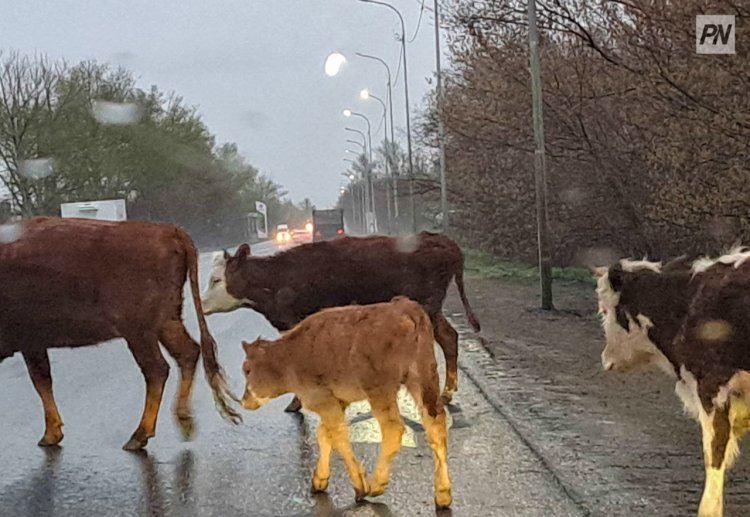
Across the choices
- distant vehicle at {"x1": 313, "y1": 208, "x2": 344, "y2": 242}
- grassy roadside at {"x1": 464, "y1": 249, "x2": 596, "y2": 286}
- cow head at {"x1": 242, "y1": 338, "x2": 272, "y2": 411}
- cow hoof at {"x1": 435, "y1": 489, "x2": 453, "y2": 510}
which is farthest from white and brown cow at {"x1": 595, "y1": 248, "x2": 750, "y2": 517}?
distant vehicle at {"x1": 313, "y1": 208, "x2": 344, "y2": 242}

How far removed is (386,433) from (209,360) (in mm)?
2664

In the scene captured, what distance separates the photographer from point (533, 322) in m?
16.7

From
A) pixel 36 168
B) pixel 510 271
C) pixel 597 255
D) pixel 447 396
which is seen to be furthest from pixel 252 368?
pixel 36 168

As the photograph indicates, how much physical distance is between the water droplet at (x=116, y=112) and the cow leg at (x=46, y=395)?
35624 mm

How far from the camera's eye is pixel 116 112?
153 ft

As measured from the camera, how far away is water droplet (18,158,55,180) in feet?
112

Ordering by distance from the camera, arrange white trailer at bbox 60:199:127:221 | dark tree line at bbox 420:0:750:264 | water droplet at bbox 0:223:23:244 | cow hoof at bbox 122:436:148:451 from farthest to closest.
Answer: white trailer at bbox 60:199:127:221
dark tree line at bbox 420:0:750:264
water droplet at bbox 0:223:23:244
cow hoof at bbox 122:436:148:451

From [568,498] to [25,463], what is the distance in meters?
4.06

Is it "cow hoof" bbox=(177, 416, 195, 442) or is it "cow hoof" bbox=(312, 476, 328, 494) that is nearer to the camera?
"cow hoof" bbox=(312, 476, 328, 494)

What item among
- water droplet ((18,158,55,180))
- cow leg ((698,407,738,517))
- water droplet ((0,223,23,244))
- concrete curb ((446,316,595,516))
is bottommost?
concrete curb ((446,316,595,516))

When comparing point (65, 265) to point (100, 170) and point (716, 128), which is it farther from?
point (100, 170)

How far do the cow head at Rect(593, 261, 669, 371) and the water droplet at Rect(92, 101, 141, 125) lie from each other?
126 ft

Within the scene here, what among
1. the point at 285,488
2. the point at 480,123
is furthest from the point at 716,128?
the point at 480,123

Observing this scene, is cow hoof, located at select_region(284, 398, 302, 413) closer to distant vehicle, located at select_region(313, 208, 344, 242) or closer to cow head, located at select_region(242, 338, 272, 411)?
cow head, located at select_region(242, 338, 272, 411)
